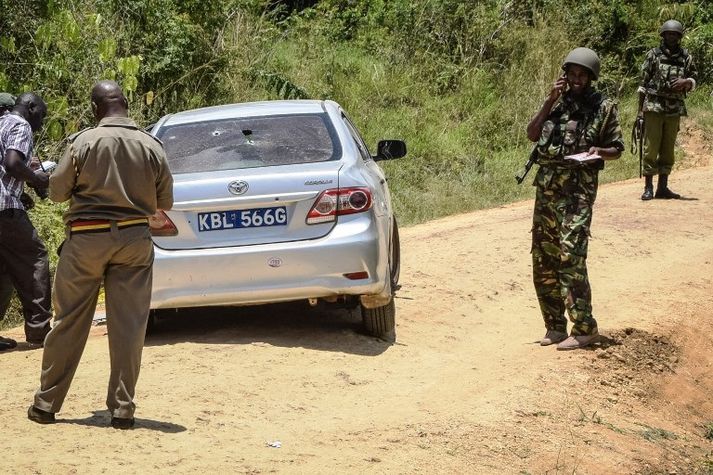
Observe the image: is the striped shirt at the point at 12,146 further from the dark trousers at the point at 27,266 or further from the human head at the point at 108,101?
the human head at the point at 108,101

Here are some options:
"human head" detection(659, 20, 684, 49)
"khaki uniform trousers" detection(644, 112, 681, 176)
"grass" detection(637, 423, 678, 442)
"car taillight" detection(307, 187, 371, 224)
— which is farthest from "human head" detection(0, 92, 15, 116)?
"khaki uniform trousers" detection(644, 112, 681, 176)

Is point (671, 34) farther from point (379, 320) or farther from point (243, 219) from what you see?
point (243, 219)

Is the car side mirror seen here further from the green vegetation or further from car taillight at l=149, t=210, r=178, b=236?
the green vegetation

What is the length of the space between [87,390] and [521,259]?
528 centimetres

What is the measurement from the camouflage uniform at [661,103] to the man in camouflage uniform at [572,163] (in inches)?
225

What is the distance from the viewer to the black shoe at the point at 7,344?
8453 mm

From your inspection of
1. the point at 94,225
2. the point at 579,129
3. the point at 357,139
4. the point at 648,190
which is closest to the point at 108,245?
the point at 94,225

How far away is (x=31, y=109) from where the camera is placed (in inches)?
318

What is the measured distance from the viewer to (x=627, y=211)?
13.2 metres

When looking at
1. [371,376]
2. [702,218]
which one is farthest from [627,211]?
[371,376]

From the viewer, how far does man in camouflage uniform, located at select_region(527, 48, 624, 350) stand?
7.53 meters

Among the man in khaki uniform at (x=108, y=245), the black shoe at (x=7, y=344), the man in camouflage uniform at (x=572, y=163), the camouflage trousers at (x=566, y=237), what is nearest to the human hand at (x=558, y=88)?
the man in camouflage uniform at (x=572, y=163)

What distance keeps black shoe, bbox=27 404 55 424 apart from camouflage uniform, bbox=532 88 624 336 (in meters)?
3.40

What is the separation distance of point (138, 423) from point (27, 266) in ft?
8.73
